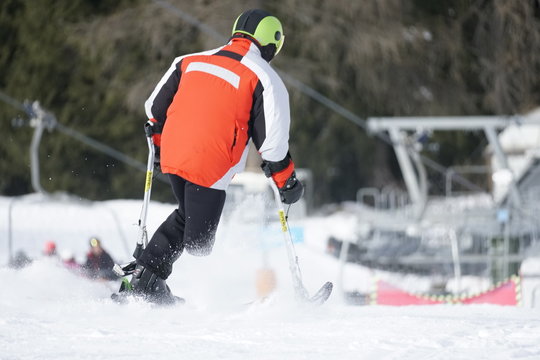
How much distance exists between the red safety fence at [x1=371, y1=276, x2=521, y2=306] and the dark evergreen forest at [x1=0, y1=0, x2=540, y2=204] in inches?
418

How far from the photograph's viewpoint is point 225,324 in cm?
363

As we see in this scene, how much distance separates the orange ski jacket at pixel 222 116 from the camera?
13.9 ft

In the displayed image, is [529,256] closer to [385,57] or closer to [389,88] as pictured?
[385,57]

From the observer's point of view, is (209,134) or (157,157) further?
(157,157)

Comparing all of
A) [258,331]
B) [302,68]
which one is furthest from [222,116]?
[302,68]

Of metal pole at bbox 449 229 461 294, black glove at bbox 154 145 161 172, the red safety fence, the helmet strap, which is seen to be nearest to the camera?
the helmet strap

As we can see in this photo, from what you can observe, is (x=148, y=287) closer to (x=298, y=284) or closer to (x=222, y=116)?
(x=298, y=284)

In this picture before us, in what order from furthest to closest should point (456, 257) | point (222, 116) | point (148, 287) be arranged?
point (456, 257)
point (148, 287)
point (222, 116)

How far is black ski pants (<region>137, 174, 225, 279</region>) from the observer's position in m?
4.31

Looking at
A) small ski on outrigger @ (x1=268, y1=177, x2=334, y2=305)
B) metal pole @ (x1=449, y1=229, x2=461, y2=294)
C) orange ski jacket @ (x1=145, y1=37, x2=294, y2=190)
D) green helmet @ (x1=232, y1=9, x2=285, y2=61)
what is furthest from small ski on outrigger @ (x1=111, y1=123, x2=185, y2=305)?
metal pole @ (x1=449, y1=229, x2=461, y2=294)

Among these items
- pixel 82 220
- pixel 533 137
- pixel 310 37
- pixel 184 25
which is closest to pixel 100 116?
pixel 184 25

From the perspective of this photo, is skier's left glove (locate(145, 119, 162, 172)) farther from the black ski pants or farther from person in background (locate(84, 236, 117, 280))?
person in background (locate(84, 236, 117, 280))

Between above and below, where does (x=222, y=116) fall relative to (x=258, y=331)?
above

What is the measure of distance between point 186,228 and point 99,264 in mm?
2544
